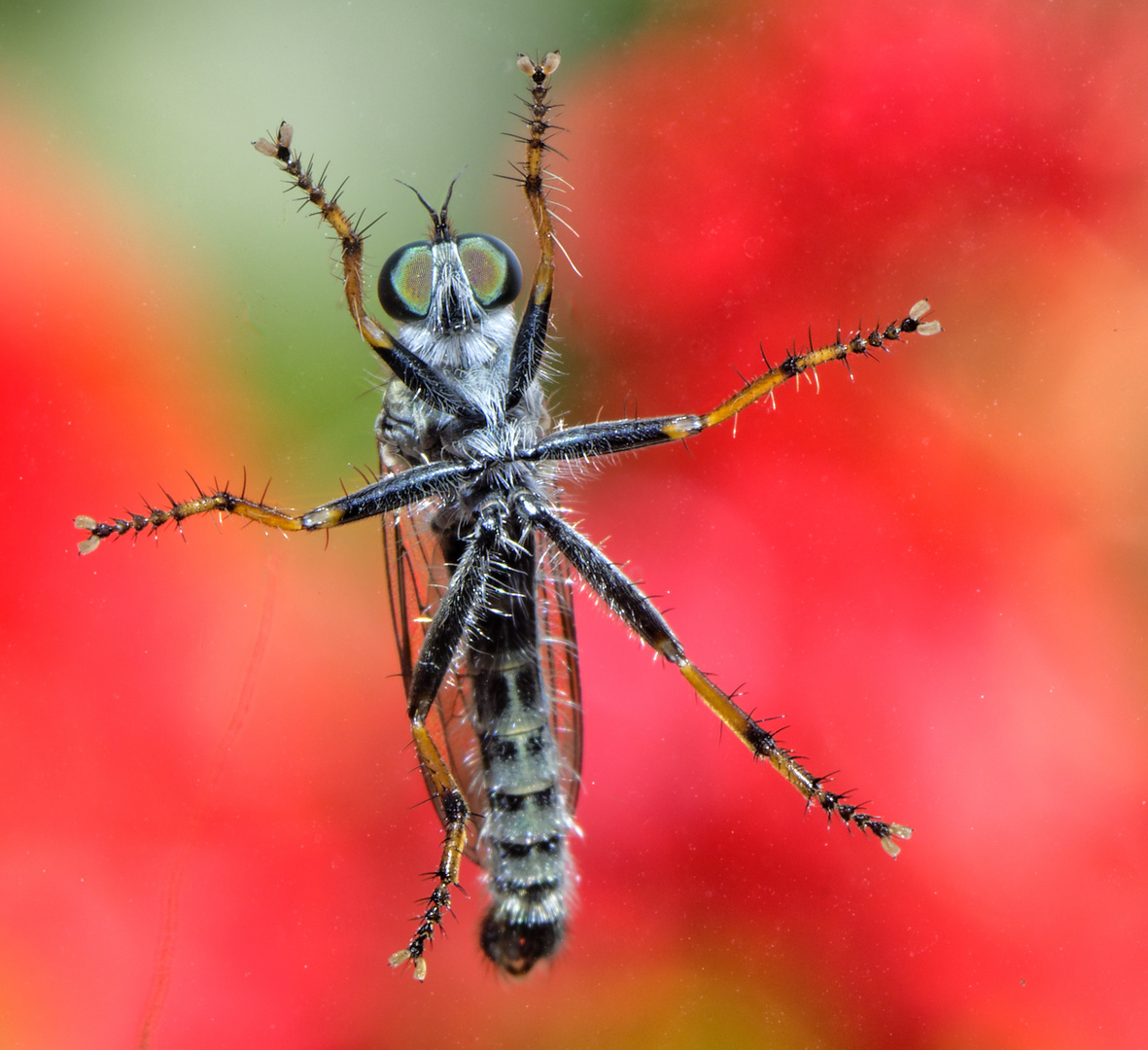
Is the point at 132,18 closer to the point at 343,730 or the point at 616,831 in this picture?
the point at 343,730

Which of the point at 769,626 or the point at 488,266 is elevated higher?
the point at 488,266

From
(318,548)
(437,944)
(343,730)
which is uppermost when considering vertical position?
(318,548)

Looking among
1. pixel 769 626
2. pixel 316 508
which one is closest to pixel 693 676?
pixel 769 626

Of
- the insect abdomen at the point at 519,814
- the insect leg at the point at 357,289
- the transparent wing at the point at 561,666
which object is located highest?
the insect leg at the point at 357,289

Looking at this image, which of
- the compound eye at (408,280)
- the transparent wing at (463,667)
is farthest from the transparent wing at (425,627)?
the compound eye at (408,280)

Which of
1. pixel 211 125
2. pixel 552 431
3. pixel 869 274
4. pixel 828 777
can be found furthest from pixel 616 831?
pixel 211 125

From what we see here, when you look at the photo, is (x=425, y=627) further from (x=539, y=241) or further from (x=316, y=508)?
(x=539, y=241)

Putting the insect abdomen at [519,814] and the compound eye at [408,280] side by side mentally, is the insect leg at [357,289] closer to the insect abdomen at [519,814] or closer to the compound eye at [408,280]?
the compound eye at [408,280]
